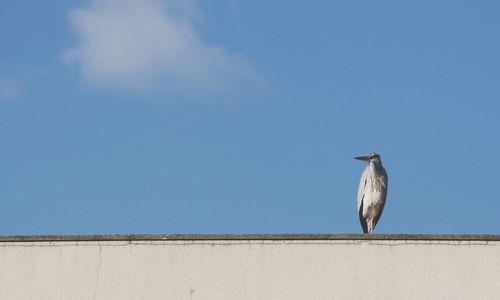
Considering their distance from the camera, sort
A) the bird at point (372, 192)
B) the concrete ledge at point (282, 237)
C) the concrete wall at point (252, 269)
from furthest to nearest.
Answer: the bird at point (372, 192) < the concrete ledge at point (282, 237) < the concrete wall at point (252, 269)

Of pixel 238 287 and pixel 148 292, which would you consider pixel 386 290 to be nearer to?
pixel 238 287

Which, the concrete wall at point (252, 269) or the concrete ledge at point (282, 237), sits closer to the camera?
the concrete wall at point (252, 269)

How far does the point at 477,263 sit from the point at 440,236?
0.66 m

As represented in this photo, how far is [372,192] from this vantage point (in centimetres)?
1934

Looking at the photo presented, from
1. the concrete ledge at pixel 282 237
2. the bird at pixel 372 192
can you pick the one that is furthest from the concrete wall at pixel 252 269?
the bird at pixel 372 192

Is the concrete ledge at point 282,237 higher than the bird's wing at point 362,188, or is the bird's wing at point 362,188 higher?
the bird's wing at point 362,188

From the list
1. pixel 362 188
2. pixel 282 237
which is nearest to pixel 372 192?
pixel 362 188

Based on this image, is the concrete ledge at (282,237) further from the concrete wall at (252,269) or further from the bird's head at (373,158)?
the bird's head at (373,158)

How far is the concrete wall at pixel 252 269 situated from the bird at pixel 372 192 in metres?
4.45

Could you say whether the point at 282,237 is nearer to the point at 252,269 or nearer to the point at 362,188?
the point at 252,269

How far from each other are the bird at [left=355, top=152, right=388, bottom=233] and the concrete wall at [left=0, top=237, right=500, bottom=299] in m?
4.45

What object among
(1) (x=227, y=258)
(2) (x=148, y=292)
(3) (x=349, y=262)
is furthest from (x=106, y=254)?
(3) (x=349, y=262)

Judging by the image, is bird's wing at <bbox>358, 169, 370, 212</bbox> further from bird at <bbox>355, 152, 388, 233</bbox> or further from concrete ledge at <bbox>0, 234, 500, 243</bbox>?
concrete ledge at <bbox>0, 234, 500, 243</bbox>

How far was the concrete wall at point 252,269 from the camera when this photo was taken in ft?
47.8
